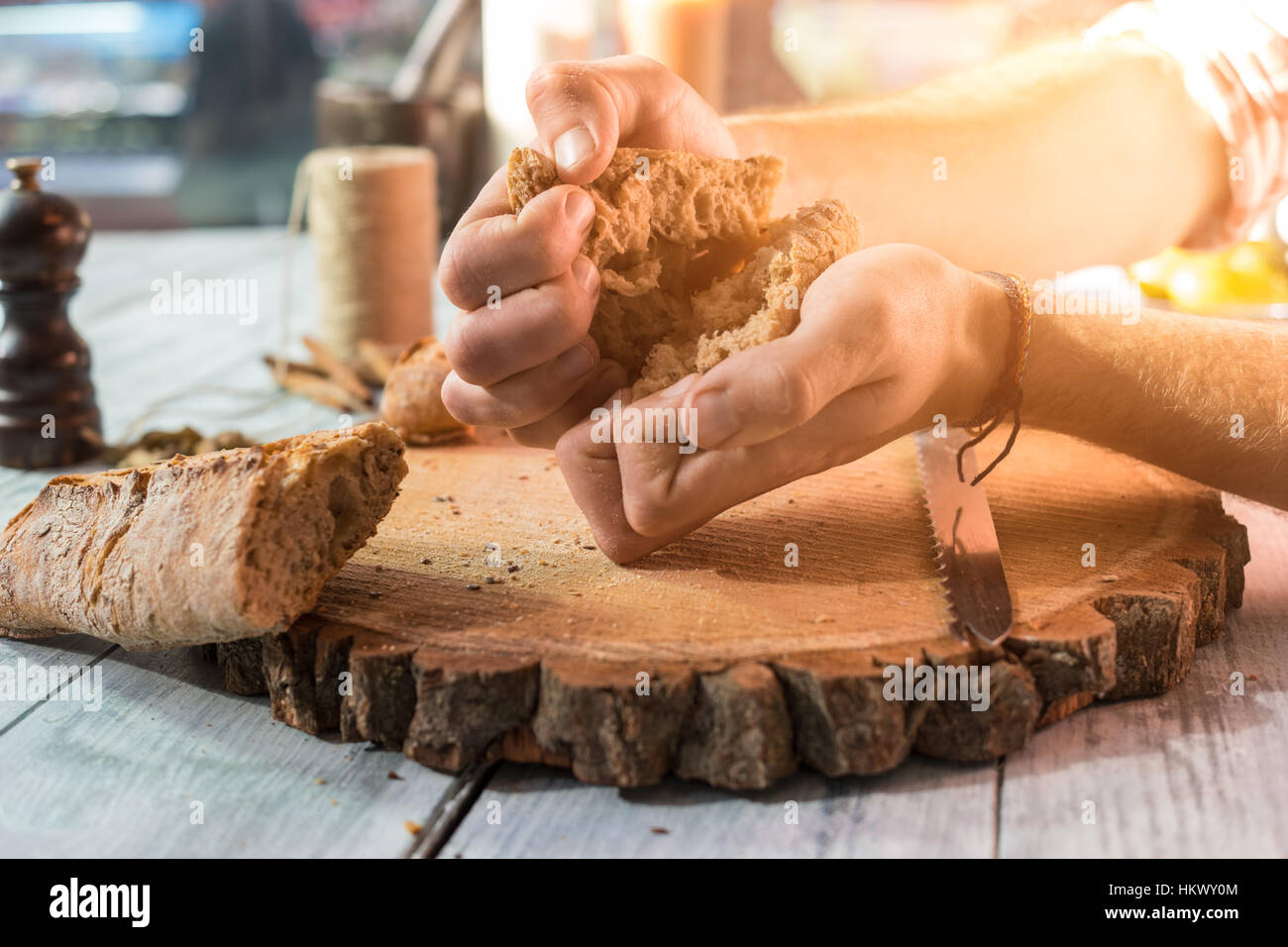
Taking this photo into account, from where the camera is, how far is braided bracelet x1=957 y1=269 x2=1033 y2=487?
4.67ft

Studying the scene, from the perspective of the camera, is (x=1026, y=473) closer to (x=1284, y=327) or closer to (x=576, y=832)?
(x=1284, y=327)

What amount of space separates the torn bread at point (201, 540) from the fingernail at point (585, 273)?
27 centimetres

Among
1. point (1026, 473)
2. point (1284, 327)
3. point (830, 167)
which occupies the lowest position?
point (1026, 473)

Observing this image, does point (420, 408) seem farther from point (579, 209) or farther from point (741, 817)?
point (741, 817)

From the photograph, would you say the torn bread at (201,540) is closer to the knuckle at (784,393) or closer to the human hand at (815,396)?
the human hand at (815,396)

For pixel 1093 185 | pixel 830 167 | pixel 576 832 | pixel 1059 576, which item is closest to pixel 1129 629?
pixel 1059 576

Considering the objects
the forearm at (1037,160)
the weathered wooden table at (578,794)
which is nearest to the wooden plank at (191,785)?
the weathered wooden table at (578,794)

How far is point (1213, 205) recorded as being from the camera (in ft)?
8.09

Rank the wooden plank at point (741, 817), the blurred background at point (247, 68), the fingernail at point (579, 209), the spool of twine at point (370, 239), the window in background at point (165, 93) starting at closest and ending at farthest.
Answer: the wooden plank at point (741, 817) < the fingernail at point (579, 209) < the spool of twine at point (370, 239) < the blurred background at point (247, 68) < the window in background at point (165, 93)

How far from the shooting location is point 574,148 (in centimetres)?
129

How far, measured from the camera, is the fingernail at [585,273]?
1324mm

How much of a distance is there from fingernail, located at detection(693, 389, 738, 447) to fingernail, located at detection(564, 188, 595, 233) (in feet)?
0.90

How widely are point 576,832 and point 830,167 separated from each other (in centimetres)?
137

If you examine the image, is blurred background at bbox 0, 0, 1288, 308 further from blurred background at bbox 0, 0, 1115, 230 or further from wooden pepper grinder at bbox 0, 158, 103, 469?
wooden pepper grinder at bbox 0, 158, 103, 469
